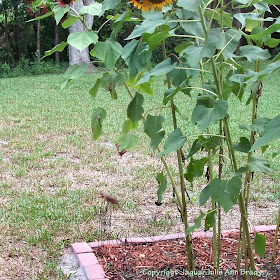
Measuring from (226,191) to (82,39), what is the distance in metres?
0.65

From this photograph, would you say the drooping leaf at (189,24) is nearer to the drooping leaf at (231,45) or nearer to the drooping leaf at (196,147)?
the drooping leaf at (231,45)

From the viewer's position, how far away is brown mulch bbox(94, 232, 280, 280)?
→ 6.92 ft

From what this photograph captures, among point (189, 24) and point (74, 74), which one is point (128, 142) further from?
point (189, 24)

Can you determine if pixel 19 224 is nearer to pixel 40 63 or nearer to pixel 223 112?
pixel 223 112

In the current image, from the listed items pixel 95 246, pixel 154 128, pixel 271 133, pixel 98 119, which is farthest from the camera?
pixel 95 246

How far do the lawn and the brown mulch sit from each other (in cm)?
25

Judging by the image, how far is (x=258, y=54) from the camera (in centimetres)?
150

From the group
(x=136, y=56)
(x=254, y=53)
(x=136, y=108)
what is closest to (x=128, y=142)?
(x=136, y=108)

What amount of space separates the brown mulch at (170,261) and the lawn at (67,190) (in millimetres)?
253

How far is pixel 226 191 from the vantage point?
1422 millimetres

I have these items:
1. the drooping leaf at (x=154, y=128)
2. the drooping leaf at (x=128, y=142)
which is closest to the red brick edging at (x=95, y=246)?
the drooping leaf at (x=128, y=142)

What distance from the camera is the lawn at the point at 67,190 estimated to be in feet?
8.75

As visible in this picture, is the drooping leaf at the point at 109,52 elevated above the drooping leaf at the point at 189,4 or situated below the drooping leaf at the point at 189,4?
below

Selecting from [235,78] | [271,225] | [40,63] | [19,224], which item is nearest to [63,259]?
[19,224]
